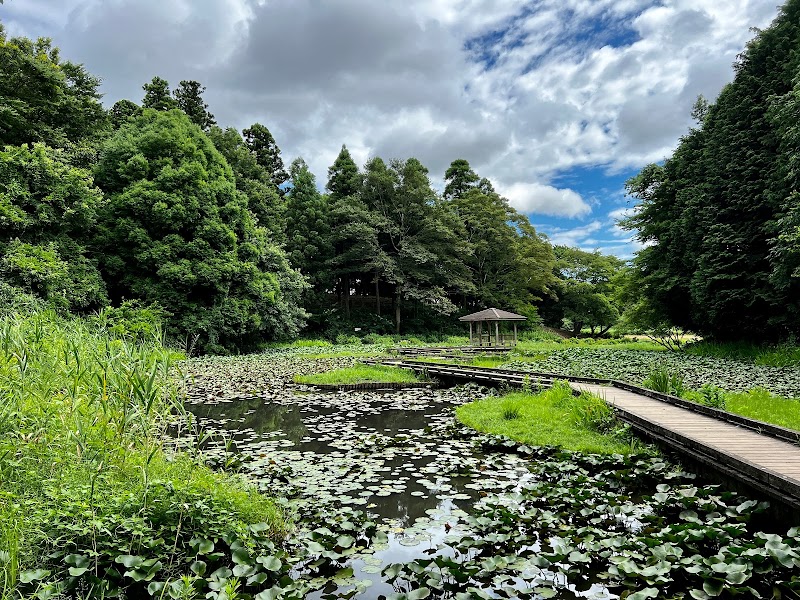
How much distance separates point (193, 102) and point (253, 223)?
41.1 feet

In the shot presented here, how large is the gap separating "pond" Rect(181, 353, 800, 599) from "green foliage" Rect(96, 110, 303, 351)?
42.2ft

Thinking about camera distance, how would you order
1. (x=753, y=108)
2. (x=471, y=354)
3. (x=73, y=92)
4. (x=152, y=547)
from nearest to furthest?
(x=152, y=547)
(x=753, y=108)
(x=471, y=354)
(x=73, y=92)

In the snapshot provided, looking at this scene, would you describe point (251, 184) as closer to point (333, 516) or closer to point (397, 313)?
point (397, 313)

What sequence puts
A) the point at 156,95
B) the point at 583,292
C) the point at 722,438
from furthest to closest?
the point at 583,292
the point at 156,95
the point at 722,438

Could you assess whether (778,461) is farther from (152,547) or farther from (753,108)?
(753,108)

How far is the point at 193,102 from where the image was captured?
28.7m

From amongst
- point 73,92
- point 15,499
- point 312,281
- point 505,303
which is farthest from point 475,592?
point 505,303

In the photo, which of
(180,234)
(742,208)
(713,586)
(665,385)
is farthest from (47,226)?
(742,208)

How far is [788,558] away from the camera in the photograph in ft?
8.84

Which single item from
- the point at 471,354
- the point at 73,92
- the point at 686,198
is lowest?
the point at 471,354

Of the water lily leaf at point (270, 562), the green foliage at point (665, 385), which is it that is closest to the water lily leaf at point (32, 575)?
the water lily leaf at point (270, 562)

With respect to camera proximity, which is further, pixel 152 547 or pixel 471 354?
pixel 471 354

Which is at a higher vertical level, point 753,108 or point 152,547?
point 753,108

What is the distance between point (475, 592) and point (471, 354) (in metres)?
16.4
